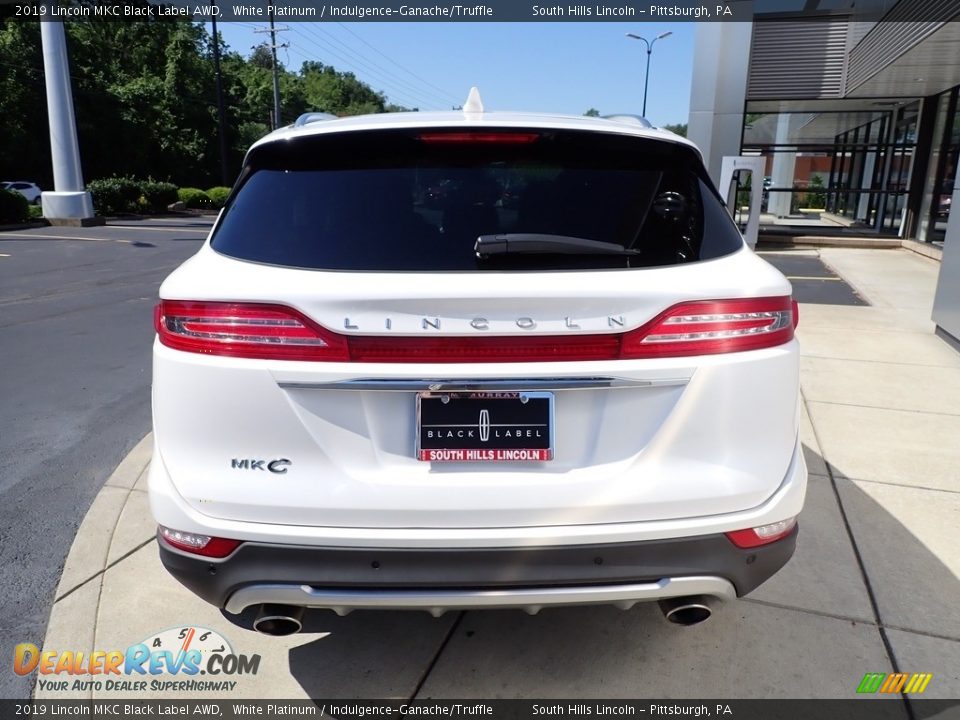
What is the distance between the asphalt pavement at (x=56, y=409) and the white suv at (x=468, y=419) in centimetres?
135

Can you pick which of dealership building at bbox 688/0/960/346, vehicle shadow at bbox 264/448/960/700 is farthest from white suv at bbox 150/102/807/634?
dealership building at bbox 688/0/960/346

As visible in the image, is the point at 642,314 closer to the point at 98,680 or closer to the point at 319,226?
the point at 319,226

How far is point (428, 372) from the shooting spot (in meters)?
1.79

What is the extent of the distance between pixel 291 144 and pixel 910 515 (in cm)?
342

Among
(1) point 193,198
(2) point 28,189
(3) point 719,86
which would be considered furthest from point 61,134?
(3) point 719,86

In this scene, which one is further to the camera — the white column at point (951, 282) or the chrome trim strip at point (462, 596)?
the white column at point (951, 282)

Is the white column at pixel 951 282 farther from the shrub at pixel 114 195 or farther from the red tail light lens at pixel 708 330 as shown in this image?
the shrub at pixel 114 195

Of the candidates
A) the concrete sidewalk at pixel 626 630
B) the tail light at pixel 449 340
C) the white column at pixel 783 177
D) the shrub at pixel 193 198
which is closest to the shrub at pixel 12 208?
the shrub at pixel 193 198

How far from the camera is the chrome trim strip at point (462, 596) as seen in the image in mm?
1867

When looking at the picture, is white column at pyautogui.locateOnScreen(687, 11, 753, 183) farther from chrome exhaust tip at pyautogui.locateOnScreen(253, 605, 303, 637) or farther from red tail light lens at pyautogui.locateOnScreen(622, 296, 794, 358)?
chrome exhaust tip at pyautogui.locateOnScreen(253, 605, 303, 637)

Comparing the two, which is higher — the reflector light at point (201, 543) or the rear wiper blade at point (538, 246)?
the rear wiper blade at point (538, 246)

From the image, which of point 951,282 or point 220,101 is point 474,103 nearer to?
point 951,282

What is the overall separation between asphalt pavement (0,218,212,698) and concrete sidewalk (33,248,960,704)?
5.5 inches

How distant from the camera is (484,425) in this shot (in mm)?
1835
